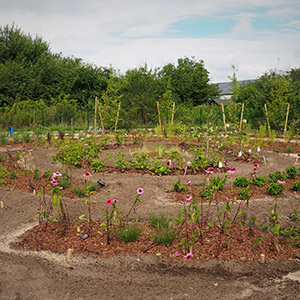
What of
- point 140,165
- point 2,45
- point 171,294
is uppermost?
point 2,45

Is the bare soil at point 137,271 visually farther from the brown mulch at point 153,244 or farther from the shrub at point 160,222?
the shrub at point 160,222

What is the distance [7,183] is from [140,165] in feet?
7.55

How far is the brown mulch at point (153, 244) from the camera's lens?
3.11m

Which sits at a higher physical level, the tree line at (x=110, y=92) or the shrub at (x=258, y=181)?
the tree line at (x=110, y=92)

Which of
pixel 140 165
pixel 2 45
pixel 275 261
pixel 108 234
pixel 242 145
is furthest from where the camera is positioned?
pixel 2 45

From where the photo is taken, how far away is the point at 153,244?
326cm

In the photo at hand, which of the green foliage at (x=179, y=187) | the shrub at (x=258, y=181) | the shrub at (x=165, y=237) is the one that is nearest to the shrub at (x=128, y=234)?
the shrub at (x=165, y=237)

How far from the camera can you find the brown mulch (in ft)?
10.2

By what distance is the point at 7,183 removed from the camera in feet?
17.6

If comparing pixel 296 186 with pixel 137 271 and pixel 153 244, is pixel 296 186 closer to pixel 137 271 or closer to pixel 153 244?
pixel 153 244

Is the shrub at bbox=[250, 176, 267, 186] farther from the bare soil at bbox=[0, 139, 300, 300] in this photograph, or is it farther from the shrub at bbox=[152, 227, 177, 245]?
the shrub at bbox=[152, 227, 177, 245]

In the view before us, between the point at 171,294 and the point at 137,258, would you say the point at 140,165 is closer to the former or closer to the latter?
the point at 137,258

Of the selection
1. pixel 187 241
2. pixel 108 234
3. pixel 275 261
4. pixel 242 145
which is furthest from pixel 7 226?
pixel 242 145

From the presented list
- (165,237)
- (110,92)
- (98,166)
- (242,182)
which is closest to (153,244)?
(165,237)
